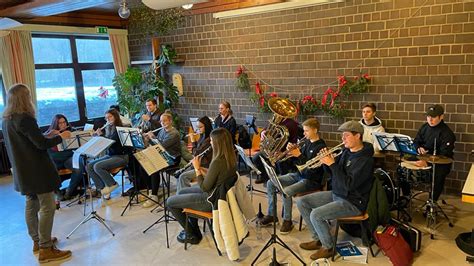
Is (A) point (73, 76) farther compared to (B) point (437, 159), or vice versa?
(A) point (73, 76)

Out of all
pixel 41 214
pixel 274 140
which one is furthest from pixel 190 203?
pixel 41 214

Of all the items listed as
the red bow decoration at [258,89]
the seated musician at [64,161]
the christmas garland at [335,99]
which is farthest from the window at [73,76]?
the christmas garland at [335,99]

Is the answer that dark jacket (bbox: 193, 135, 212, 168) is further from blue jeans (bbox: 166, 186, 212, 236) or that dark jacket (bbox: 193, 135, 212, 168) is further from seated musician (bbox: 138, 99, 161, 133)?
seated musician (bbox: 138, 99, 161, 133)

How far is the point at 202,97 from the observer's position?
7773 mm

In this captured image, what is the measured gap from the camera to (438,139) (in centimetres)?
439

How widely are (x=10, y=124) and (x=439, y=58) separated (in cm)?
508

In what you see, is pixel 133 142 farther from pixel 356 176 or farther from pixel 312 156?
pixel 356 176

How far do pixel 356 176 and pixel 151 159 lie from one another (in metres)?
2.22

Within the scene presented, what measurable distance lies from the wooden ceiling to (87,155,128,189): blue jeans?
7.08ft

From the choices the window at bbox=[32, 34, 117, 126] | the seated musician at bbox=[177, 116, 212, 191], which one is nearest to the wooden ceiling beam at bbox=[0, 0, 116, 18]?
the window at bbox=[32, 34, 117, 126]

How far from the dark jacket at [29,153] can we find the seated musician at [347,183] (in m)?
2.58

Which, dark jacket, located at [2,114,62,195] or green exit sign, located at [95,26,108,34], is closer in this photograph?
dark jacket, located at [2,114,62,195]

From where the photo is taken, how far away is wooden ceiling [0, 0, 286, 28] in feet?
18.3

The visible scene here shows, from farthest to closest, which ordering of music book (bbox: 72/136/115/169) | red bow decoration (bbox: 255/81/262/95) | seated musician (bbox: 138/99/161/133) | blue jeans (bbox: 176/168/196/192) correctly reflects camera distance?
1. red bow decoration (bbox: 255/81/262/95)
2. seated musician (bbox: 138/99/161/133)
3. blue jeans (bbox: 176/168/196/192)
4. music book (bbox: 72/136/115/169)
